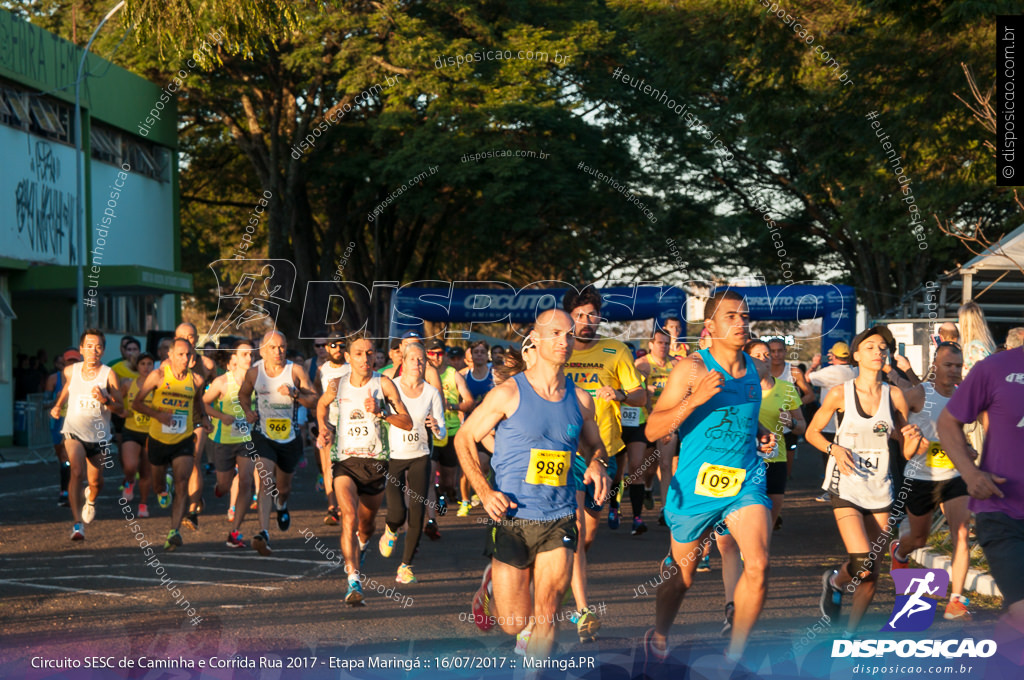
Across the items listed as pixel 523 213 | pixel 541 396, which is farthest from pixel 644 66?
pixel 541 396

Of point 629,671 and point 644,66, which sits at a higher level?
point 644,66

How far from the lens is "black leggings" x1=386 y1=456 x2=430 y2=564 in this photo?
9461 mm

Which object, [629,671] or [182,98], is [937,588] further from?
[182,98]

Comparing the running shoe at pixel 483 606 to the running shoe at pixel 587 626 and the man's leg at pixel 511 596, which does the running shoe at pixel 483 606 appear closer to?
the running shoe at pixel 587 626

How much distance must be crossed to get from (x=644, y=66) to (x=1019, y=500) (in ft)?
80.2

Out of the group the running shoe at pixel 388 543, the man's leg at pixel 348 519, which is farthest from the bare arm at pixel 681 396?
the running shoe at pixel 388 543

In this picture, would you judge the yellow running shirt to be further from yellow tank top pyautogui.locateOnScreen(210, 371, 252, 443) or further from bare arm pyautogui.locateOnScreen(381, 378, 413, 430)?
yellow tank top pyautogui.locateOnScreen(210, 371, 252, 443)

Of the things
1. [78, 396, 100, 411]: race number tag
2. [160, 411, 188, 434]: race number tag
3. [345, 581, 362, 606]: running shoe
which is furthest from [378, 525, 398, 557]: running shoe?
[78, 396, 100, 411]: race number tag

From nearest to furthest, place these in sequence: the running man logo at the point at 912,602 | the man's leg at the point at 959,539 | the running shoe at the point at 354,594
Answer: the running man logo at the point at 912,602 < the man's leg at the point at 959,539 < the running shoe at the point at 354,594

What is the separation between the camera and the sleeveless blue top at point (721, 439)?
6449mm

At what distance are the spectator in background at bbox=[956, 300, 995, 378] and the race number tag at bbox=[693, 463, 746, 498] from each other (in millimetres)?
3498

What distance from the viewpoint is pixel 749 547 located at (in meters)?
6.23

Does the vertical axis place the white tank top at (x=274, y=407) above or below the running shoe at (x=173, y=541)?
above

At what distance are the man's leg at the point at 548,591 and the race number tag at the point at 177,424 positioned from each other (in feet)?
21.0
